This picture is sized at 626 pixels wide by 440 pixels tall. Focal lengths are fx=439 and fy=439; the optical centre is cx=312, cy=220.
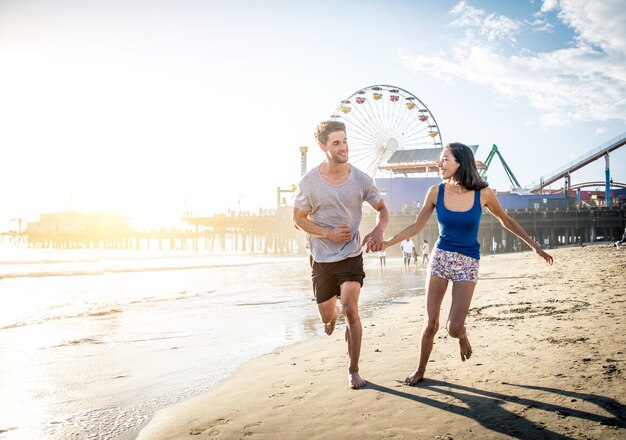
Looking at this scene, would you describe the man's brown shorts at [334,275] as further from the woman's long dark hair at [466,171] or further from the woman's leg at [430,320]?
the woman's long dark hair at [466,171]

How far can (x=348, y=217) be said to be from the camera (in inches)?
137

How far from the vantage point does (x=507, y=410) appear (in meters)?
2.58

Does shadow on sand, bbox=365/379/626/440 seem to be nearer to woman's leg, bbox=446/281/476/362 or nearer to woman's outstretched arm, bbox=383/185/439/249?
woman's leg, bbox=446/281/476/362

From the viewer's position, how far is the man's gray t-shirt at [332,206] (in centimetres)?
346

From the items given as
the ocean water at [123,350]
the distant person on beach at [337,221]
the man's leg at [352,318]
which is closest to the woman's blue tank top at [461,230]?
the distant person on beach at [337,221]

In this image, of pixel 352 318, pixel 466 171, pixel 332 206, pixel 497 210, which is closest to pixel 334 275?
pixel 352 318

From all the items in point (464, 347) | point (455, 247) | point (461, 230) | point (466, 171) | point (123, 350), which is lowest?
point (123, 350)

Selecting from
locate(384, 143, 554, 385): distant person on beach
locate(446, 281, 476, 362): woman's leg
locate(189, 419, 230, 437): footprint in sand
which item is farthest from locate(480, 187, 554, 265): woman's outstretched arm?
locate(189, 419, 230, 437): footprint in sand

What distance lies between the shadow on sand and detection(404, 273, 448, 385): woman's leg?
0.12m

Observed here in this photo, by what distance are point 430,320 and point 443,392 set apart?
504mm

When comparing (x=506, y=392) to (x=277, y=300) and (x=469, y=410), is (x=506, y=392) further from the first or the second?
(x=277, y=300)

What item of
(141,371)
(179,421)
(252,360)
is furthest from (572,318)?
(141,371)

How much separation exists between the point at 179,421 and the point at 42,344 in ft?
14.1

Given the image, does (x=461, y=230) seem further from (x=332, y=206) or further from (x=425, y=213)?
(x=332, y=206)
